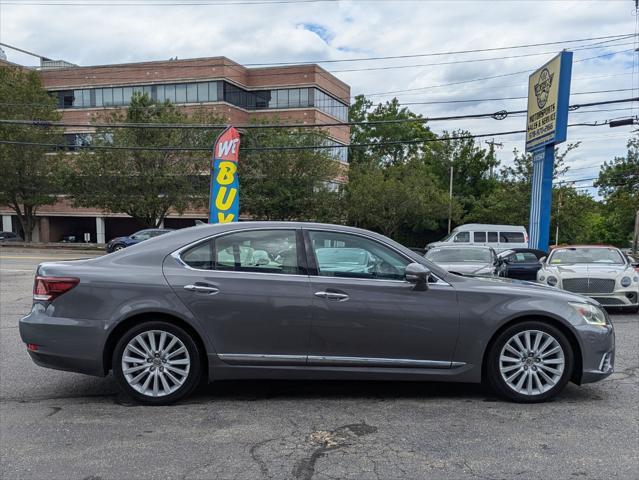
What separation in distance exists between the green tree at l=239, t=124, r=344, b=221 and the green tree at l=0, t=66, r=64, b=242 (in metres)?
13.0

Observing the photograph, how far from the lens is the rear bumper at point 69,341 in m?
4.38

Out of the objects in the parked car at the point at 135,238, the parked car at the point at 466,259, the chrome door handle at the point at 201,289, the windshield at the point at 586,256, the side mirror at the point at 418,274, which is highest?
the side mirror at the point at 418,274

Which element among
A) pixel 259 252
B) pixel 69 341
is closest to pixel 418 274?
pixel 259 252

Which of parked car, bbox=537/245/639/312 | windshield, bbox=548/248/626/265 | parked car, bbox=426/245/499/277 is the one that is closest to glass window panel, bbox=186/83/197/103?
parked car, bbox=426/245/499/277

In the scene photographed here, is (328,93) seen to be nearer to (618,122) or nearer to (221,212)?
(618,122)

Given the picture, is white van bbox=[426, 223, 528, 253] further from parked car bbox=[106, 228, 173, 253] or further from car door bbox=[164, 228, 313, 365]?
car door bbox=[164, 228, 313, 365]

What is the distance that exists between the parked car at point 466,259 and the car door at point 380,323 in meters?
6.77

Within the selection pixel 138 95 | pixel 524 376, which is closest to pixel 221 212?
pixel 524 376

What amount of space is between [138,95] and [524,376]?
33494mm

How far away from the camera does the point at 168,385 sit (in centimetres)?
448

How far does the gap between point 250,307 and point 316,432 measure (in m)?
1.14

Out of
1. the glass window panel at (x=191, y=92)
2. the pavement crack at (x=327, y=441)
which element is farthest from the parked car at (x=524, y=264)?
the glass window panel at (x=191, y=92)

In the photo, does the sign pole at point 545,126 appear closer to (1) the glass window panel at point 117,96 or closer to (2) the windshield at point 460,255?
(2) the windshield at point 460,255

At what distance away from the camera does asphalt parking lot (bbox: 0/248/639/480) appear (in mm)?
3357
